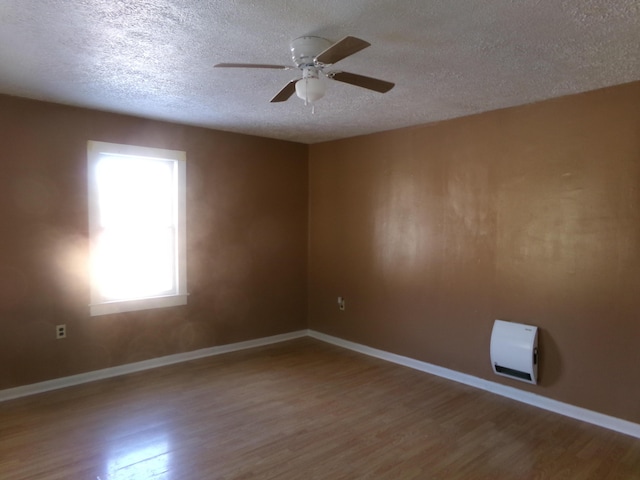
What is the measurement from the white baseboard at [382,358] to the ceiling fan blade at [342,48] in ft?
10.2

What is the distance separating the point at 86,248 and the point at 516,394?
156 inches

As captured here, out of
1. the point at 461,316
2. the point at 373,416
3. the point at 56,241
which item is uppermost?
the point at 56,241

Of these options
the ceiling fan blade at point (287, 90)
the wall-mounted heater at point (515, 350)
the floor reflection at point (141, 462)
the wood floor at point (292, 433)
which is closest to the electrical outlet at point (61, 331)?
the wood floor at point (292, 433)

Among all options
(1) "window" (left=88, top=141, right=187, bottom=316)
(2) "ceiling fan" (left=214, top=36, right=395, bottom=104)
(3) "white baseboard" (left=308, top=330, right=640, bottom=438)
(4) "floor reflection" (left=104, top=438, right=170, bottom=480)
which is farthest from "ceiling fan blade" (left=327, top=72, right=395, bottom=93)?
(3) "white baseboard" (left=308, top=330, right=640, bottom=438)

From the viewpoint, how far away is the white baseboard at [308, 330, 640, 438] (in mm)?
3117

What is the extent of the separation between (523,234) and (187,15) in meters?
2.97

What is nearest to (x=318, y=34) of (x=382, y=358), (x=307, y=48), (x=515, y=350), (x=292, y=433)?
(x=307, y=48)

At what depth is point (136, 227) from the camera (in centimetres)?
428

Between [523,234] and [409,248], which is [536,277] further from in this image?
[409,248]

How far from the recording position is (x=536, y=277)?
353cm

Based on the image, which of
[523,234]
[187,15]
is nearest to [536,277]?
[523,234]

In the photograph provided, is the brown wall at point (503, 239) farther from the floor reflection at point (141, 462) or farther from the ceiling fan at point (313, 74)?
the floor reflection at point (141, 462)

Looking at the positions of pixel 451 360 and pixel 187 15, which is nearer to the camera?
pixel 187 15

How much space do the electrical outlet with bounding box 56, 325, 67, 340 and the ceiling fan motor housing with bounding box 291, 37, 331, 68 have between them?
122 inches
